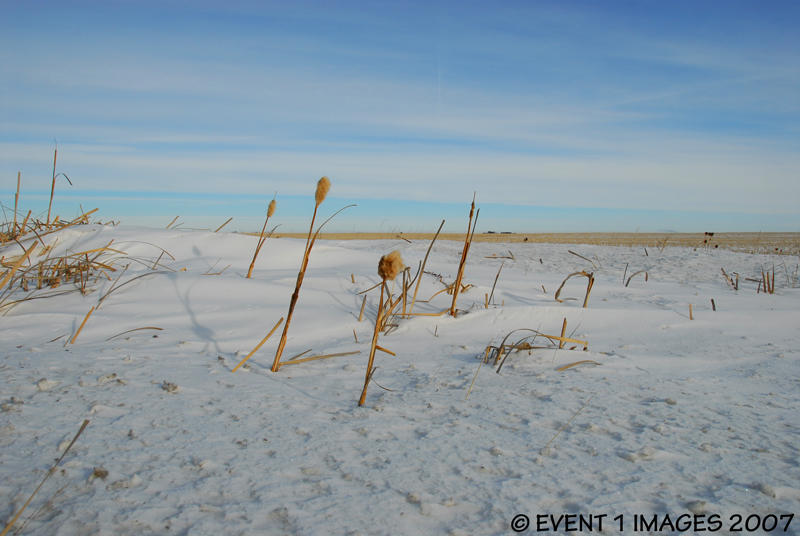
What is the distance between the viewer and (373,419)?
1.32 meters

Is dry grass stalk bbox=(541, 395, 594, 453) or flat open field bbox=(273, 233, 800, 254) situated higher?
flat open field bbox=(273, 233, 800, 254)

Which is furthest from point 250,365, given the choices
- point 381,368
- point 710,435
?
point 710,435

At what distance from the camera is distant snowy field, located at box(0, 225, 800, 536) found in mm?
917

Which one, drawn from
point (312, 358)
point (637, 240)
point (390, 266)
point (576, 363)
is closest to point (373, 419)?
point (390, 266)

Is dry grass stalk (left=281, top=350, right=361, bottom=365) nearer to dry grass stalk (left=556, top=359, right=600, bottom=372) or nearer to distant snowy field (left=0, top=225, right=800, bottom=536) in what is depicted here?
distant snowy field (left=0, top=225, right=800, bottom=536)

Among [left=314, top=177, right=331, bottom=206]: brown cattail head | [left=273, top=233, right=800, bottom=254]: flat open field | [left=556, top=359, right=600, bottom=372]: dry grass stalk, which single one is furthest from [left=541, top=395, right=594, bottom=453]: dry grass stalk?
[left=273, top=233, right=800, bottom=254]: flat open field

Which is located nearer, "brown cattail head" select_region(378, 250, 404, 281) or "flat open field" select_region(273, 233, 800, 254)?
"brown cattail head" select_region(378, 250, 404, 281)

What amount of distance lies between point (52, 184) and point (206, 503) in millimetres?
2717

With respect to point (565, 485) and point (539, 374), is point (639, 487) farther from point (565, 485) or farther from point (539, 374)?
point (539, 374)

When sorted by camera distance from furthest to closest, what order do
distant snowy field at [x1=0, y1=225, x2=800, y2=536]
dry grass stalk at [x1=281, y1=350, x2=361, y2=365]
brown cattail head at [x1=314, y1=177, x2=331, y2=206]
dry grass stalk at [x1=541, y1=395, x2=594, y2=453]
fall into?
dry grass stalk at [x1=281, y1=350, x2=361, y2=365] < brown cattail head at [x1=314, y1=177, x2=331, y2=206] < dry grass stalk at [x1=541, y1=395, x2=594, y2=453] < distant snowy field at [x1=0, y1=225, x2=800, y2=536]

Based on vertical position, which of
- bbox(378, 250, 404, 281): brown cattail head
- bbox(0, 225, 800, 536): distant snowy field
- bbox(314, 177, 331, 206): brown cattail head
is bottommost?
bbox(0, 225, 800, 536): distant snowy field

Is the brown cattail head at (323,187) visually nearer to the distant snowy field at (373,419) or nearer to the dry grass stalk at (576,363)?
the distant snowy field at (373,419)

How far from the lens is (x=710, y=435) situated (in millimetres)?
1240

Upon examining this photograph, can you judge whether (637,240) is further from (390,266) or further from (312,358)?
(390,266)
